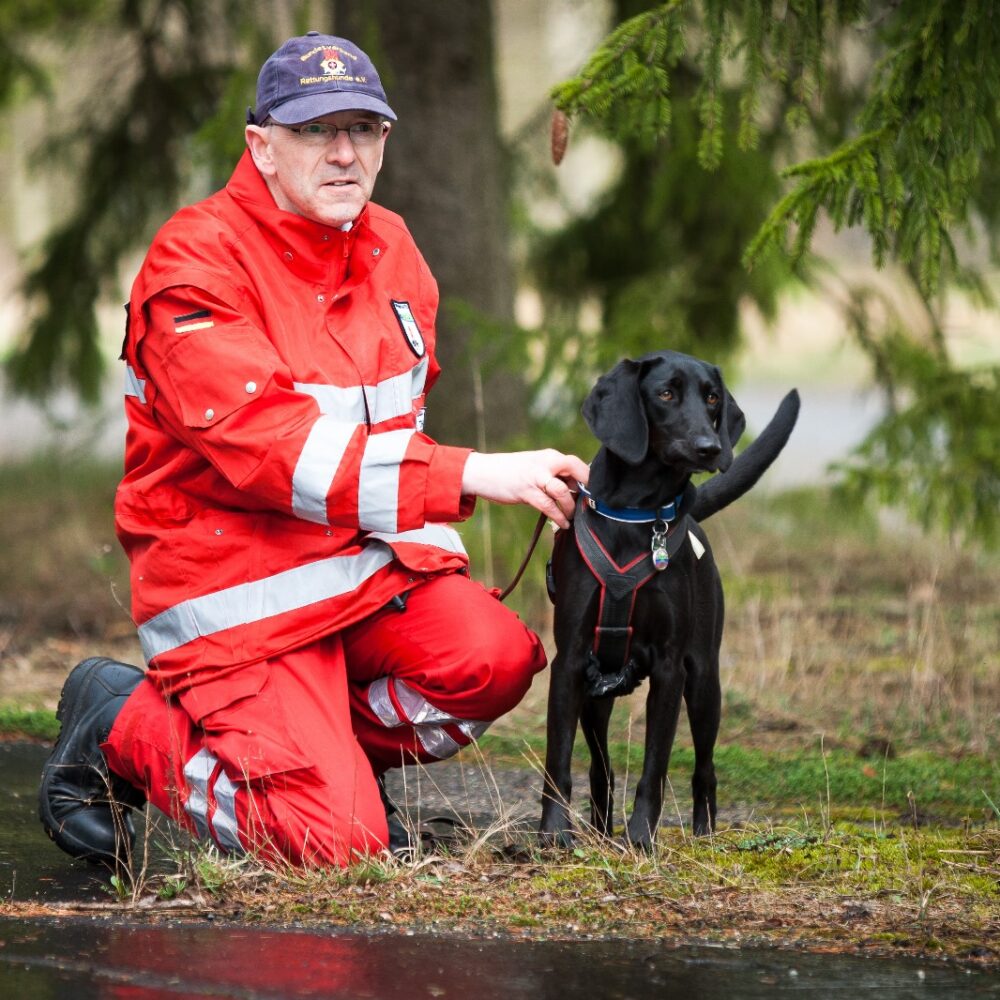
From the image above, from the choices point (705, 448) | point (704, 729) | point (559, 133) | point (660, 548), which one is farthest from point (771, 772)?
point (559, 133)

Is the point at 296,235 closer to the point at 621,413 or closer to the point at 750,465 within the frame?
the point at 621,413

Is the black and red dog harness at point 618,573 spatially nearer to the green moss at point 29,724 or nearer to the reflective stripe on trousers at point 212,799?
the reflective stripe on trousers at point 212,799

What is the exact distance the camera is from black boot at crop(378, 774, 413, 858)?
137 inches

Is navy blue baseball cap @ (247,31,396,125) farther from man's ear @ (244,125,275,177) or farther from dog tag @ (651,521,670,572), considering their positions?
dog tag @ (651,521,670,572)

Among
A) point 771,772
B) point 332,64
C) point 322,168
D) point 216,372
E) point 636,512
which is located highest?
point 332,64

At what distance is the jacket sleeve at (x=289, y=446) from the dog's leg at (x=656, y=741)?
2.00 ft

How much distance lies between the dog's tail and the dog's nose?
38 cm

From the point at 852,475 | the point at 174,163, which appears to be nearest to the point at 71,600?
the point at 174,163

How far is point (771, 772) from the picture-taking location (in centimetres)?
461

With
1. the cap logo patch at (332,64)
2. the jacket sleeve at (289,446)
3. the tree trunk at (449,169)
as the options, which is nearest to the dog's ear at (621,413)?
the jacket sleeve at (289,446)

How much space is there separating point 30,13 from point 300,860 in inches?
305

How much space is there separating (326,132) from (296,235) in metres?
0.26

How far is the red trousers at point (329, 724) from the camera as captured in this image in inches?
137

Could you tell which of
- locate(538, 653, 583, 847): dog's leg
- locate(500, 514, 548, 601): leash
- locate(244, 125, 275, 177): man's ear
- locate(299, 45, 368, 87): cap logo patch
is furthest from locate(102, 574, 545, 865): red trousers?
locate(299, 45, 368, 87): cap logo patch
